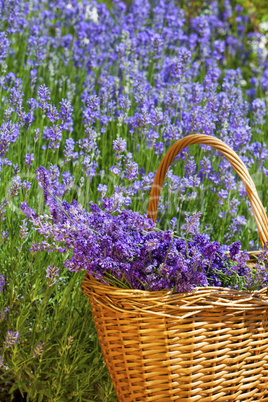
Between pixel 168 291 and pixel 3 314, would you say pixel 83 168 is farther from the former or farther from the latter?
pixel 168 291

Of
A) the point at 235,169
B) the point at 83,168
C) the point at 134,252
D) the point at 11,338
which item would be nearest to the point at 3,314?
the point at 11,338

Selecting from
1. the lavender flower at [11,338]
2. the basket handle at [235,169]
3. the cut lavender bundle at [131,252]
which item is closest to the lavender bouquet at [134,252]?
the cut lavender bundle at [131,252]

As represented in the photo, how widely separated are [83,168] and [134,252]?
79 cm

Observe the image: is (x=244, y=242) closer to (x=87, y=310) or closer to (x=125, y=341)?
(x=87, y=310)

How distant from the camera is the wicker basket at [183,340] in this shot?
127 cm

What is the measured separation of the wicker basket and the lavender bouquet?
0.05 m

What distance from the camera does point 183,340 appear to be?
1.28 metres

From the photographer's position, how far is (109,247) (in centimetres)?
131

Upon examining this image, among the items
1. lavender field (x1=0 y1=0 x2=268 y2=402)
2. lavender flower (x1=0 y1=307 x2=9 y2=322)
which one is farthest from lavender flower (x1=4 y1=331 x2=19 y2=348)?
lavender flower (x1=0 y1=307 x2=9 y2=322)

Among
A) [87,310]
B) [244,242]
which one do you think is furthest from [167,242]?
[244,242]

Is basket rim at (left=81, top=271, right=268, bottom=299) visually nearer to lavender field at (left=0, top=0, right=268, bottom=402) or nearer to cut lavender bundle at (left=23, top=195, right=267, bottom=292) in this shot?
cut lavender bundle at (left=23, top=195, right=267, bottom=292)

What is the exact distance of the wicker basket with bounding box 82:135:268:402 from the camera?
127 centimetres

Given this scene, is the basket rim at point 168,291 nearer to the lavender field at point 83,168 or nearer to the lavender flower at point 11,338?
the lavender field at point 83,168

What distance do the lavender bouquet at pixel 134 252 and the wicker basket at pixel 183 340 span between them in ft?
0.17
